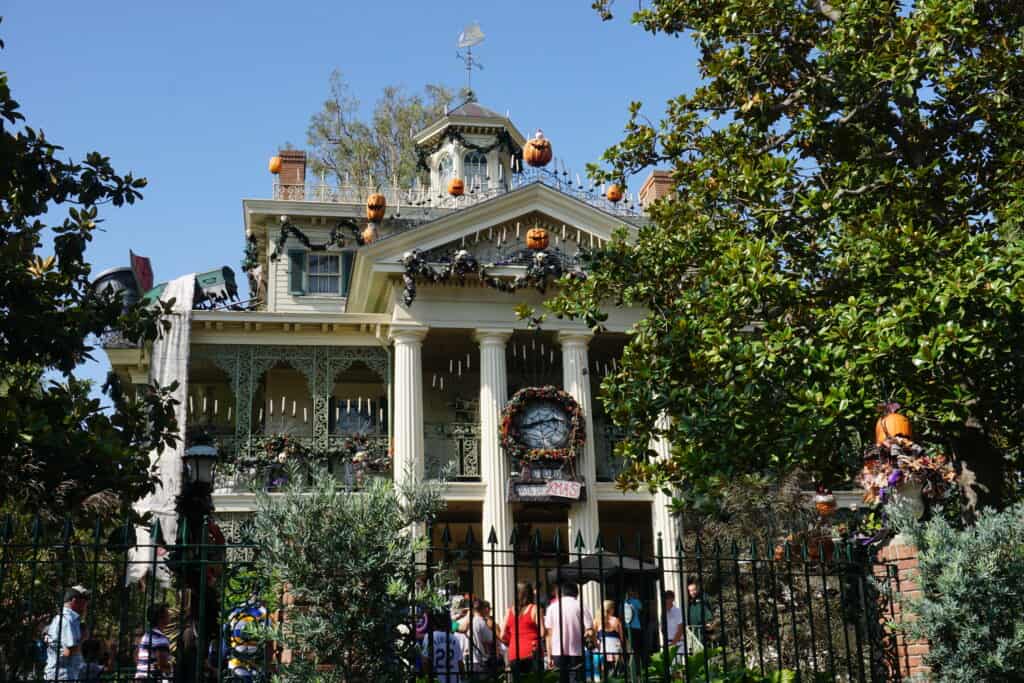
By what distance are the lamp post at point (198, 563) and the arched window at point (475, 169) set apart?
23.3m

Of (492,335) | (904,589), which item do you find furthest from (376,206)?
(904,589)

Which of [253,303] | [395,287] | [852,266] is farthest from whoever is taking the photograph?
[253,303]

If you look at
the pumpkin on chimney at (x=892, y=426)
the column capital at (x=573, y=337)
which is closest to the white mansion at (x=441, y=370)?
the column capital at (x=573, y=337)

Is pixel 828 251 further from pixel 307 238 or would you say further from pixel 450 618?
pixel 307 238

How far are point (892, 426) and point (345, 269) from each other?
2327 cm

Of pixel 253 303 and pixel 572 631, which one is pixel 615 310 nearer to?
pixel 253 303

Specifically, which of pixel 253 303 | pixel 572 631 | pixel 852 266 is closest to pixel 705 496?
pixel 572 631

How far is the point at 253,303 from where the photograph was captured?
1266 inches

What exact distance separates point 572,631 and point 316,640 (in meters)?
5.94

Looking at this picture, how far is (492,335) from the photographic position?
25344 millimetres

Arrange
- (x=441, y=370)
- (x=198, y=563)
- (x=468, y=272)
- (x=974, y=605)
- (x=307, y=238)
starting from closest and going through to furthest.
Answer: (x=198, y=563) < (x=974, y=605) < (x=468, y=272) < (x=441, y=370) < (x=307, y=238)

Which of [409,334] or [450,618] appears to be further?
[409,334]

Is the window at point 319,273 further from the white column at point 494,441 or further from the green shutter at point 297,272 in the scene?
the white column at point 494,441

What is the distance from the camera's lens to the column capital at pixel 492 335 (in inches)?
998
